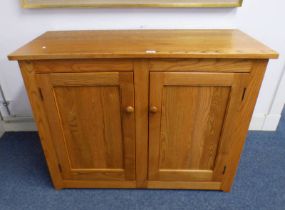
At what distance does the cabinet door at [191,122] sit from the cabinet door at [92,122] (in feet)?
0.40

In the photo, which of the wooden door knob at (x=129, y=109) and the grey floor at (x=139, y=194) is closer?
the wooden door knob at (x=129, y=109)

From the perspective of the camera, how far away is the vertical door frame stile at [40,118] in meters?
0.89

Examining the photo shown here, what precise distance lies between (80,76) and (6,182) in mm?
936

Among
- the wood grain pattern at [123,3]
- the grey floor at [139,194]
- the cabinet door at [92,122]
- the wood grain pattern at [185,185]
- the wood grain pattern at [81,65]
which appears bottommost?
the grey floor at [139,194]

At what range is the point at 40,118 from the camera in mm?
1001

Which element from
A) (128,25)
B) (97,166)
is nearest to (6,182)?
(97,166)

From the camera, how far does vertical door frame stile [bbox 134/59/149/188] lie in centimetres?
88

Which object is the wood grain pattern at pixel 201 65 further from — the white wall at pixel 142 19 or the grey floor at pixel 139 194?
the grey floor at pixel 139 194

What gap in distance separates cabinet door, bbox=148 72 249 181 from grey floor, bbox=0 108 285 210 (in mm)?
128

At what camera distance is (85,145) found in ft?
3.61

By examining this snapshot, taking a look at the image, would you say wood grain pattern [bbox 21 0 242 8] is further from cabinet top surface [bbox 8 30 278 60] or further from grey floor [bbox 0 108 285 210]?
grey floor [bbox 0 108 285 210]

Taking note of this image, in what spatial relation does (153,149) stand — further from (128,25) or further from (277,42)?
(277,42)

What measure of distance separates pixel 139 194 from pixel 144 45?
2.75ft

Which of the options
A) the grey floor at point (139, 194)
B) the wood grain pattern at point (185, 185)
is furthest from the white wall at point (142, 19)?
the wood grain pattern at point (185, 185)
